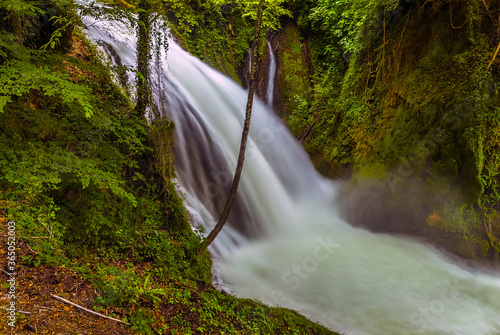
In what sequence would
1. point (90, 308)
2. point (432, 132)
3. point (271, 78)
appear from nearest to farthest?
point (90, 308), point (432, 132), point (271, 78)

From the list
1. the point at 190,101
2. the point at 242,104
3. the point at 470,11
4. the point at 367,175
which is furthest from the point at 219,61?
the point at 470,11

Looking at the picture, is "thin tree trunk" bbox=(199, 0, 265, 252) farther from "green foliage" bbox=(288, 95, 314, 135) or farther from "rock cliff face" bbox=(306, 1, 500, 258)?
"green foliage" bbox=(288, 95, 314, 135)

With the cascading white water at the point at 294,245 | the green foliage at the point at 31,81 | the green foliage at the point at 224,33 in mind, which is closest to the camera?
the green foliage at the point at 31,81

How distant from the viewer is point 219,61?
1045cm

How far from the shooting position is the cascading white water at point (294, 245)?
463 centimetres

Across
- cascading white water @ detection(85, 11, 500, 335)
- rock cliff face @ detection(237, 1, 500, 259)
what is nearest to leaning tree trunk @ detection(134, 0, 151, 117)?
cascading white water @ detection(85, 11, 500, 335)

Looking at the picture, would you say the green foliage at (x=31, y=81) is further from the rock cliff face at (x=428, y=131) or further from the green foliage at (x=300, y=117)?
the green foliage at (x=300, y=117)

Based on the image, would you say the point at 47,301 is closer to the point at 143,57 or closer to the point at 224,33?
the point at 143,57

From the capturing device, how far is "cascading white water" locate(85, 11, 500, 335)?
4.63 m

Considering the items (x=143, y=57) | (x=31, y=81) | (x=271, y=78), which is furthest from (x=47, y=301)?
(x=271, y=78)

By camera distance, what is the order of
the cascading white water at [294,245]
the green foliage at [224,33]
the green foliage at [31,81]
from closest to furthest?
the green foliage at [31,81] → the cascading white water at [294,245] → the green foliage at [224,33]

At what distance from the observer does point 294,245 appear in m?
6.53

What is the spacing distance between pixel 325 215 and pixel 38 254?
6.89 metres

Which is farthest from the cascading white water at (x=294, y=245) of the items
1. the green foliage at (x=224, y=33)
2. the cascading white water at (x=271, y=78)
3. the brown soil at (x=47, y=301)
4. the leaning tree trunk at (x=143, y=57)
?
the brown soil at (x=47, y=301)
